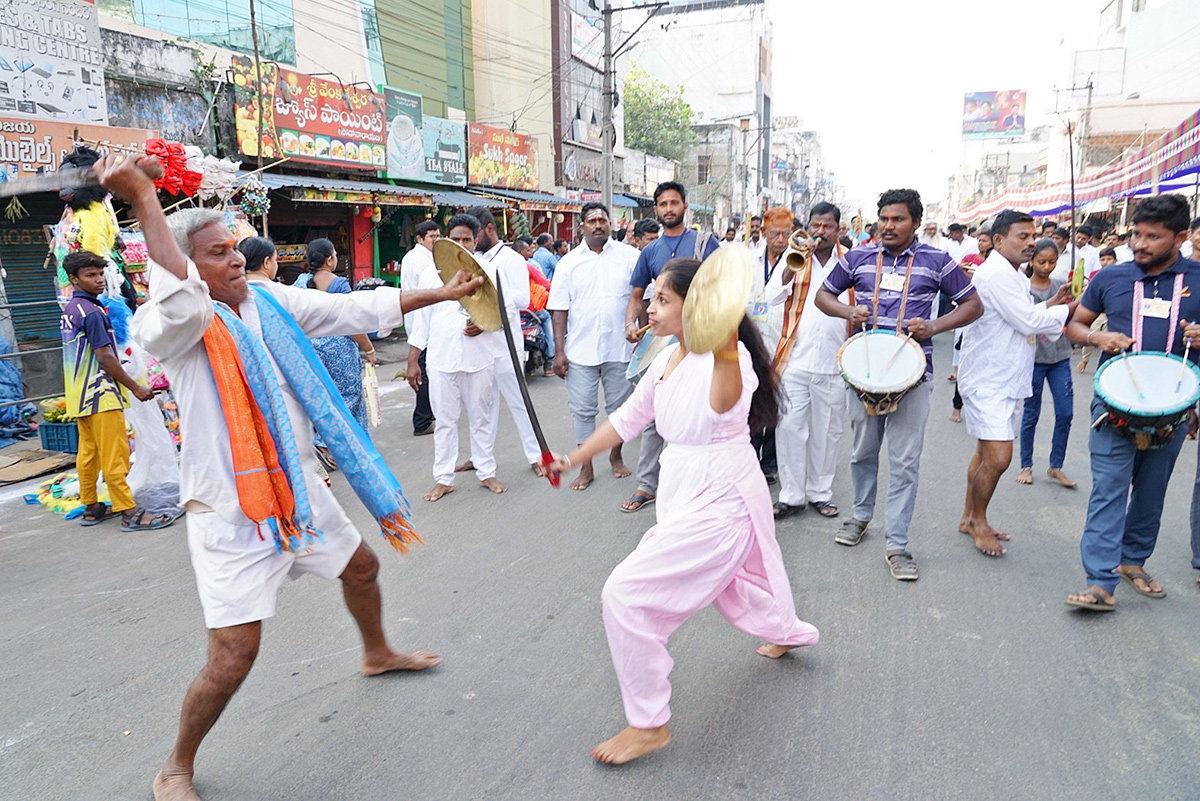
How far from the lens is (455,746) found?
2.75 metres

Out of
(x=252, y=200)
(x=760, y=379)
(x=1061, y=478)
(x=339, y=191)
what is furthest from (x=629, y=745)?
(x=339, y=191)

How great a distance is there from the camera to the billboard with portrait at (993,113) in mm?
91688

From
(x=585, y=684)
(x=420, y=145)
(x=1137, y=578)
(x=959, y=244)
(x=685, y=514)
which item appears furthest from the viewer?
(x=420, y=145)

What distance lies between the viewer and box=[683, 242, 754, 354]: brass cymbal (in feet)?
7.18

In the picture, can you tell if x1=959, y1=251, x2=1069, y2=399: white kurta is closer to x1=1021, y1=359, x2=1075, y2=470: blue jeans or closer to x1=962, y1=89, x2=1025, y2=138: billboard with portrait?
x1=1021, y1=359, x2=1075, y2=470: blue jeans

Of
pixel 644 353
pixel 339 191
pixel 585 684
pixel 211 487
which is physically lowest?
pixel 585 684

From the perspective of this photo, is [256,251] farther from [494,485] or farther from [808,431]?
[808,431]

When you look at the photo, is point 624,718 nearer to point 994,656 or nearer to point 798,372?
point 994,656

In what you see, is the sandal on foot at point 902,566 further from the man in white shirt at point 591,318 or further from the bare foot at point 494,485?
the bare foot at point 494,485

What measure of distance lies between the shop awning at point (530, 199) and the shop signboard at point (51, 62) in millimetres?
10620

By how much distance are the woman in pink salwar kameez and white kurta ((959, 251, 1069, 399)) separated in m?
2.17

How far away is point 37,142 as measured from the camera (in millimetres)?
8531

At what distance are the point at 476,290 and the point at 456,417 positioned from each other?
3.14m

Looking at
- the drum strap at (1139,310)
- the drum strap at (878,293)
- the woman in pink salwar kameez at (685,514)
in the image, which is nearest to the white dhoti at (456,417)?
the drum strap at (878,293)
